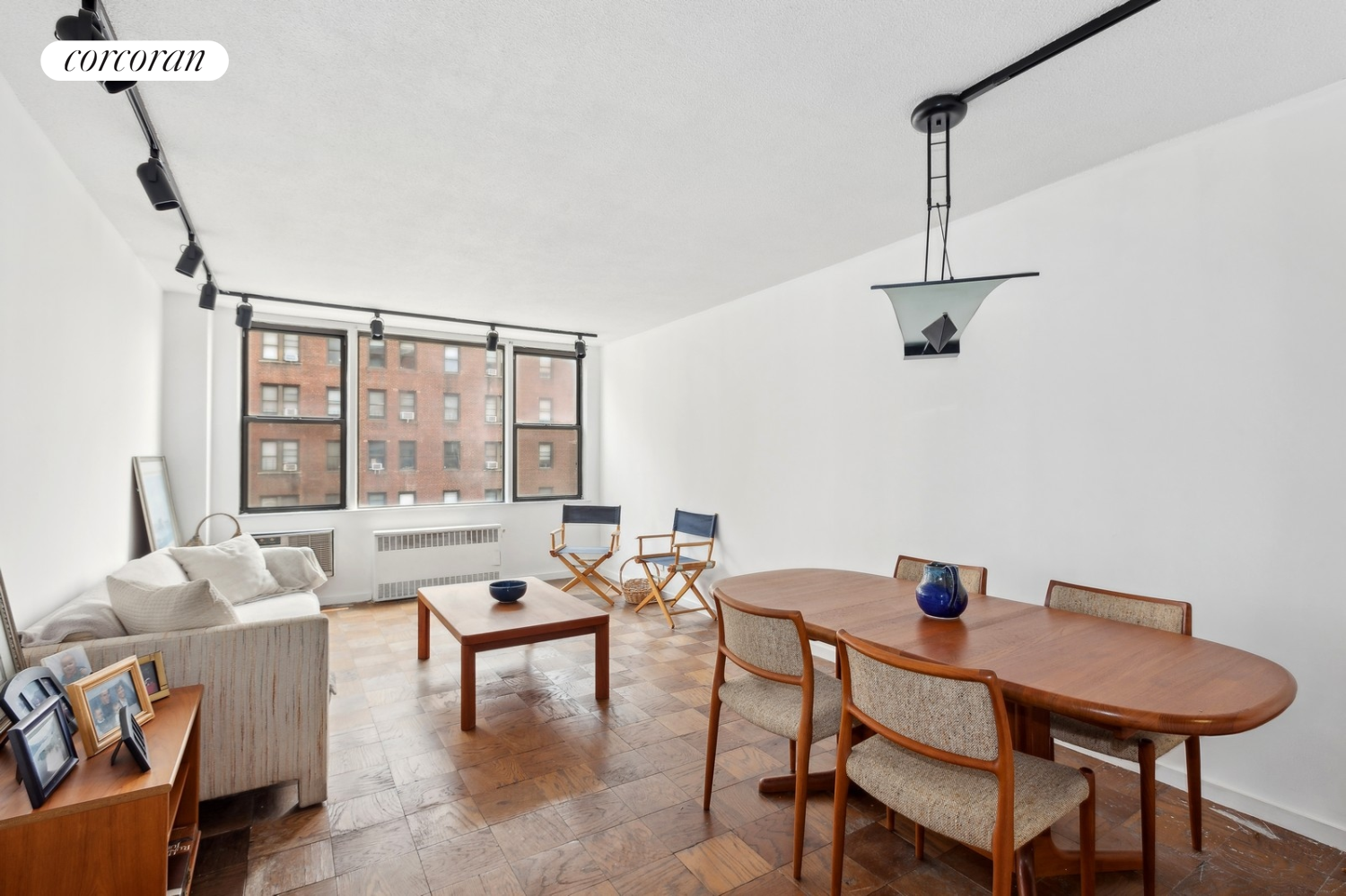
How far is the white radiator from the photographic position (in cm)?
580

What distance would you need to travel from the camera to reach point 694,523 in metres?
5.49

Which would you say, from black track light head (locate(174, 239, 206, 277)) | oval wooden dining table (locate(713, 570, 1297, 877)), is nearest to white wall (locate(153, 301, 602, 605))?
black track light head (locate(174, 239, 206, 277))

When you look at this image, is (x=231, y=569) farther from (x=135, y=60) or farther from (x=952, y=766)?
(x=952, y=766)

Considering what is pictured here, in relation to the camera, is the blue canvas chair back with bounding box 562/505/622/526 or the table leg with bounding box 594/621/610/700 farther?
the blue canvas chair back with bounding box 562/505/622/526

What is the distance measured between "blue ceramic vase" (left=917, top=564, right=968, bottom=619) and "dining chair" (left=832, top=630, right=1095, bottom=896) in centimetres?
49

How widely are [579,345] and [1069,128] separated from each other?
15.4ft

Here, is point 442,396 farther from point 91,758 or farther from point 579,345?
point 91,758

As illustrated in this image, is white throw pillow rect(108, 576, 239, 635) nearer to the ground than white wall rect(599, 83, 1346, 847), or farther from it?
nearer to the ground

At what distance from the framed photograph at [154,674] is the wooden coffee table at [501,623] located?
4.15 feet

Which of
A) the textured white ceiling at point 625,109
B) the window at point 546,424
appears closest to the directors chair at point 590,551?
the window at point 546,424

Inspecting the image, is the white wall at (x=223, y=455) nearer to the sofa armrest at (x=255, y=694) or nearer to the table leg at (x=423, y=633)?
the table leg at (x=423, y=633)

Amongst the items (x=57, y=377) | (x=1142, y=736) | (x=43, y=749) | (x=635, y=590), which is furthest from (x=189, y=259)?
(x=1142, y=736)

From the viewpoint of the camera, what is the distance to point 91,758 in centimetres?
166

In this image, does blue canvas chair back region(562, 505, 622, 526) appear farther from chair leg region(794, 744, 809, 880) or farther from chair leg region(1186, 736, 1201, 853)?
chair leg region(1186, 736, 1201, 853)
